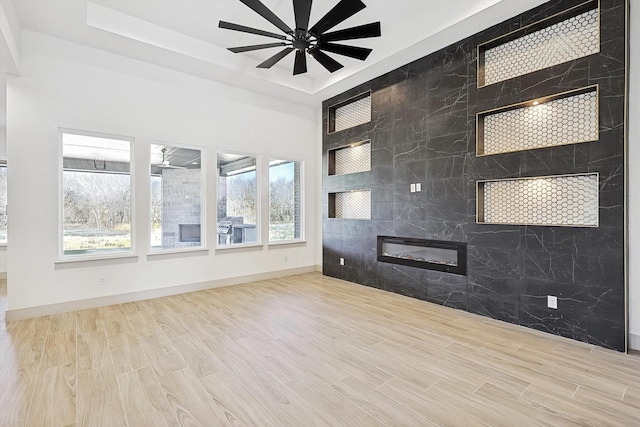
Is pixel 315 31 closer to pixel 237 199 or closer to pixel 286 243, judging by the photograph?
pixel 237 199

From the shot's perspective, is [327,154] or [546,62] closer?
[546,62]

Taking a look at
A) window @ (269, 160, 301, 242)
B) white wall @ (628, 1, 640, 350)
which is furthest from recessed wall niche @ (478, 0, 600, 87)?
window @ (269, 160, 301, 242)

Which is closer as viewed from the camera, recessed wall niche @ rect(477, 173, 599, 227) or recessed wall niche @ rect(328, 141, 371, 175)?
recessed wall niche @ rect(477, 173, 599, 227)

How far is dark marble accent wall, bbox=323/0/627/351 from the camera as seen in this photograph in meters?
2.92

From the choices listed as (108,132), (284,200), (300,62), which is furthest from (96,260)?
(300,62)

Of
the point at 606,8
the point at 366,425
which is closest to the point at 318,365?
the point at 366,425

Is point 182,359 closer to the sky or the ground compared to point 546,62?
closer to the ground

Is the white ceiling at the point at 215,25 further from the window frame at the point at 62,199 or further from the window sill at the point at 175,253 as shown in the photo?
the window sill at the point at 175,253

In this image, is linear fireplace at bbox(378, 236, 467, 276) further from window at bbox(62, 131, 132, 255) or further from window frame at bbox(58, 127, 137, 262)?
window at bbox(62, 131, 132, 255)

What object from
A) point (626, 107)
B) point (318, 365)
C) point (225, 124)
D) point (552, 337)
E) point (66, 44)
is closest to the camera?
point (318, 365)

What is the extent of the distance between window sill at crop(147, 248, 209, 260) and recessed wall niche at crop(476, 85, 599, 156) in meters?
4.36

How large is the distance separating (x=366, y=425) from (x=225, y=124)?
16.2 ft

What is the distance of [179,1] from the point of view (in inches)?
147

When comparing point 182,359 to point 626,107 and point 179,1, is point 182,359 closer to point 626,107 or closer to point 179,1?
point 179,1
